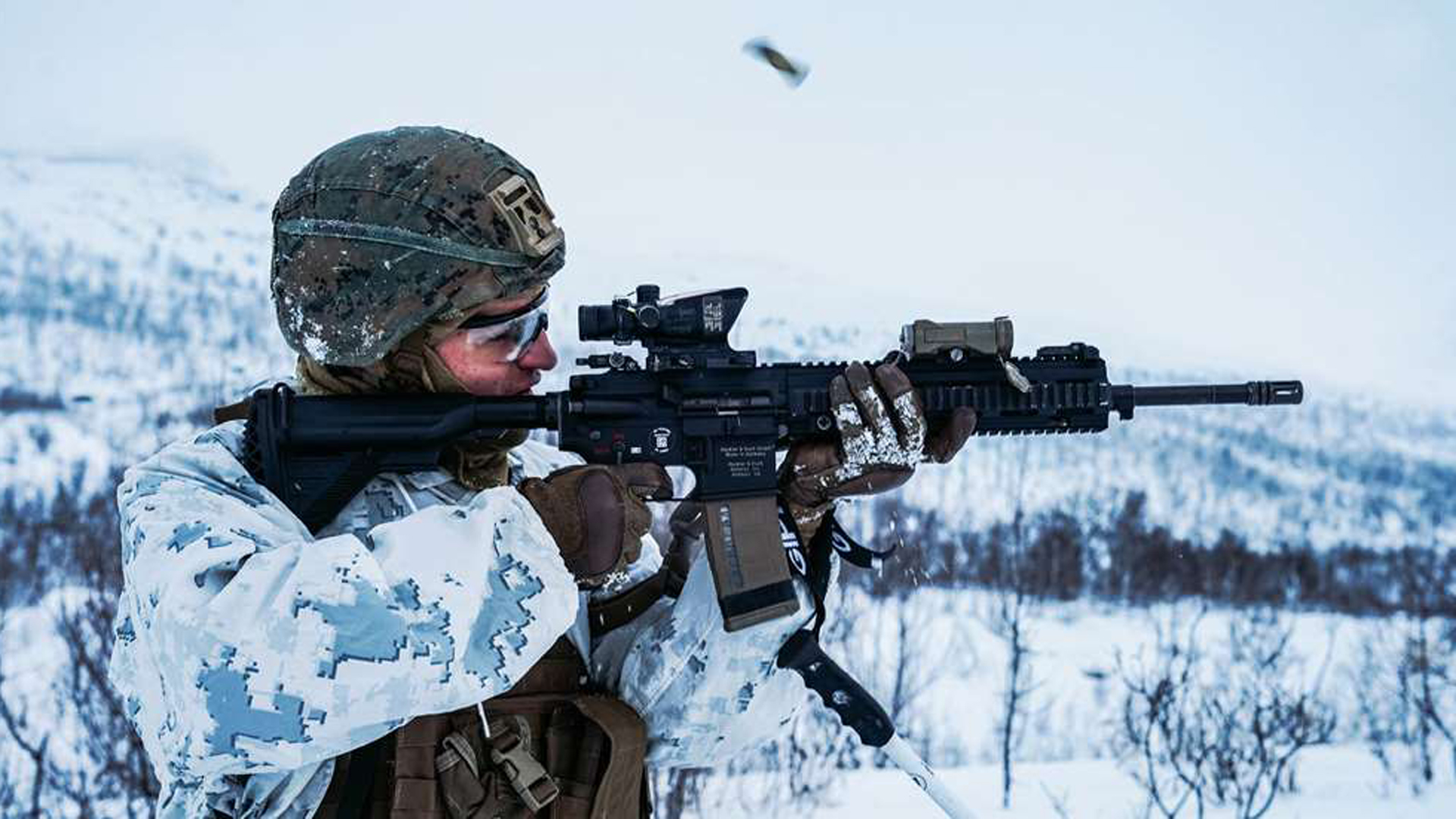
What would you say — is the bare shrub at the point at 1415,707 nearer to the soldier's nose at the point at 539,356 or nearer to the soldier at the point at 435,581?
the soldier at the point at 435,581

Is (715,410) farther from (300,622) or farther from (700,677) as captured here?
(300,622)

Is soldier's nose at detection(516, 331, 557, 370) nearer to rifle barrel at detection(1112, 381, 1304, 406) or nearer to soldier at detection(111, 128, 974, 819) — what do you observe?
soldier at detection(111, 128, 974, 819)

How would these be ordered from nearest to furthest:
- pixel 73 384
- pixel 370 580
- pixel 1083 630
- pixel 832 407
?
1. pixel 370 580
2. pixel 832 407
3. pixel 1083 630
4. pixel 73 384

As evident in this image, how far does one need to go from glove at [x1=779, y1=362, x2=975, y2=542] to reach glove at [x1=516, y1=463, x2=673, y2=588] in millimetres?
561

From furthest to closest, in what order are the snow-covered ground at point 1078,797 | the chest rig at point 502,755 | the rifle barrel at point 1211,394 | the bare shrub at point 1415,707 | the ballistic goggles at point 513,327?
1. the bare shrub at point 1415,707
2. the snow-covered ground at point 1078,797
3. the rifle barrel at point 1211,394
4. the ballistic goggles at point 513,327
5. the chest rig at point 502,755

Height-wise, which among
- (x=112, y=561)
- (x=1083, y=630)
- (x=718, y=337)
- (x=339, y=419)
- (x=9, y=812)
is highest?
(x=718, y=337)

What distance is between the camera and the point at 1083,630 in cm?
2061

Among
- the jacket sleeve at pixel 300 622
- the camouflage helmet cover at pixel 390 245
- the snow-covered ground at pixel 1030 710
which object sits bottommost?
the snow-covered ground at pixel 1030 710

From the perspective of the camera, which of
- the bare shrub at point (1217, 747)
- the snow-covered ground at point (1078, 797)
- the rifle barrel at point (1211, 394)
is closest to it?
the rifle barrel at point (1211, 394)

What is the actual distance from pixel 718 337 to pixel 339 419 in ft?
2.82

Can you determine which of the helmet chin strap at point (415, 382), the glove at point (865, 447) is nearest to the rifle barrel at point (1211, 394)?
the glove at point (865, 447)

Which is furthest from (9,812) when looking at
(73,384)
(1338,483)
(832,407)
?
(1338,483)

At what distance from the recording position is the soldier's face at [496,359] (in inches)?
91.6

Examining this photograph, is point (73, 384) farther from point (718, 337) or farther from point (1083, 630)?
point (718, 337)
